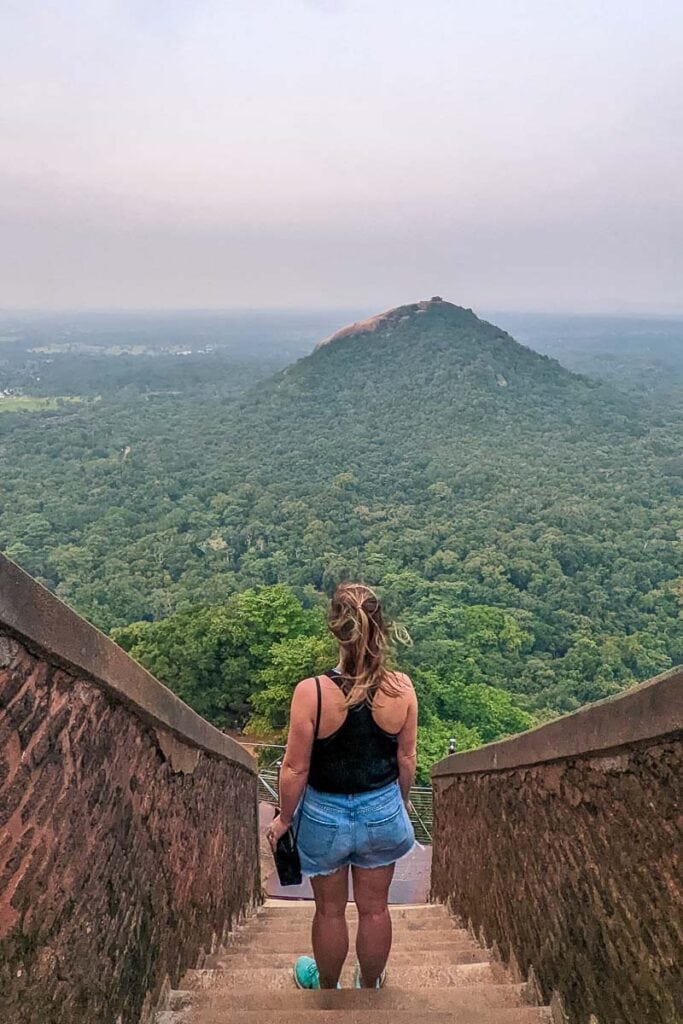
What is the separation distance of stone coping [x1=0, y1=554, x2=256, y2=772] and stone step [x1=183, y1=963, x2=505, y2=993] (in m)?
0.91

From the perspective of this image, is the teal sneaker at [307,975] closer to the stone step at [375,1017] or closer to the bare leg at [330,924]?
the bare leg at [330,924]

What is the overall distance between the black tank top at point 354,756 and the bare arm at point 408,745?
20mm

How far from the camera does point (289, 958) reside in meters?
3.10

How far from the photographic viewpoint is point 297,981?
2.60 m

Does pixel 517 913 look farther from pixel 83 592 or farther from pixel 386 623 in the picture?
pixel 83 592

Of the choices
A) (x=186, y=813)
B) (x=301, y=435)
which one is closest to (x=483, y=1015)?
(x=186, y=813)

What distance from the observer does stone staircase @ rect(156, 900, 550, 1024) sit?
2.24 m

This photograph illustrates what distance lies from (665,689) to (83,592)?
30.4 metres

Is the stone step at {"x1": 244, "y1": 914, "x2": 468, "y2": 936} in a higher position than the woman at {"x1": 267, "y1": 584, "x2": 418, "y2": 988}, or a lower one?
lower

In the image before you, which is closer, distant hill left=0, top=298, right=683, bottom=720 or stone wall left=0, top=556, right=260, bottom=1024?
stone wall left=0, top=556, right=260, bottom=1024

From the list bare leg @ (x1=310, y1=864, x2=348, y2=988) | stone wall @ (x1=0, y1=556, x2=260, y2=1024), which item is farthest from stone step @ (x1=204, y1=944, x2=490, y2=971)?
bare leg @ (x1=310, y1=864, x2=348, y2=988)

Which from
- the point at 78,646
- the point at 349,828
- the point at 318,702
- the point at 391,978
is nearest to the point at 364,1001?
the point at 391,978

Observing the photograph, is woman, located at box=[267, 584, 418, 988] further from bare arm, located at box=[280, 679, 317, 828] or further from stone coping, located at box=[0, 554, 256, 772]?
stone coping, located at box=[0, 554, 256, 772]

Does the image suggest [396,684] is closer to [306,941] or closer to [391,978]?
[391,978]
